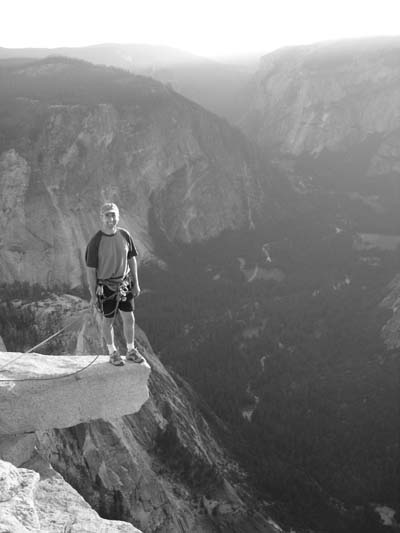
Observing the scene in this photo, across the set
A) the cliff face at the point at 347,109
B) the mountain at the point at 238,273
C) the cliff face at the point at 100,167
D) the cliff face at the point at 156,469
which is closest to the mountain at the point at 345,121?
the cliff face at the point at 347,109

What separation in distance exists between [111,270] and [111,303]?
763 millimetres

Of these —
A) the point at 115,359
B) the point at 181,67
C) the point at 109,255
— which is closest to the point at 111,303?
the point at 109,255

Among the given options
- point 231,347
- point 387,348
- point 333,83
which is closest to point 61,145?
point 231,347

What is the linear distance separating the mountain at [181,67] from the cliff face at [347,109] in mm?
21341

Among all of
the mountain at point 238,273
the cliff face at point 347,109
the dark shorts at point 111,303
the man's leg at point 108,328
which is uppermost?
the cliff face at point 347,109

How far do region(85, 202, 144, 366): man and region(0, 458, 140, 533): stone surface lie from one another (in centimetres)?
273

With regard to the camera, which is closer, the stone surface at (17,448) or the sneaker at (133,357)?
the stone surface at (17,448)

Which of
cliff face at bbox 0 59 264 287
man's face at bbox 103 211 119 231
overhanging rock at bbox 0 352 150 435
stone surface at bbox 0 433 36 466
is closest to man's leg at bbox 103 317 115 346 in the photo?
overhanging rock at bbox 0 352 150 435

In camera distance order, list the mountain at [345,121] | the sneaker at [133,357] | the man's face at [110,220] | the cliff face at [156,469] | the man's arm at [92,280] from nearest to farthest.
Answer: the man's face at [110,220]
the man's arm at [92,280]
the sneaker at [133,357]
the cliff face at [156,469]
the mountain at [345,121]

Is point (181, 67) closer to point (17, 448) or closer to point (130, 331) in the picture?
point (130, 331)

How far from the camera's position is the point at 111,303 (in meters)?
10.8

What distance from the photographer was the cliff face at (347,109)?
305ft

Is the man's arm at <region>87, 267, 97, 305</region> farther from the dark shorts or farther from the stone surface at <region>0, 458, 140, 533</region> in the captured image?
the stone surface at <region>0, 458, 140, 533</region>

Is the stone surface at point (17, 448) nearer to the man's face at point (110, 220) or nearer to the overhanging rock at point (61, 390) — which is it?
the overhanging rock at point (61, 390)
